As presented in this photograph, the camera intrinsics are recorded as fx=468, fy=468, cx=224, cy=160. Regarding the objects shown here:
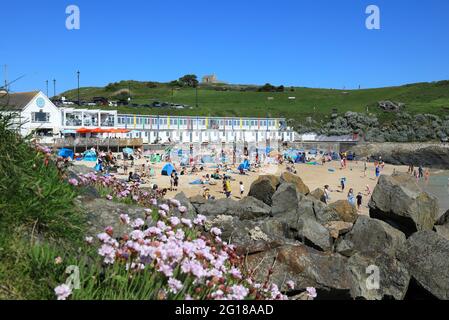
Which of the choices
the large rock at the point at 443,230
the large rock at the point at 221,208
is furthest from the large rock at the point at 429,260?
the large rock at the point at 221,208

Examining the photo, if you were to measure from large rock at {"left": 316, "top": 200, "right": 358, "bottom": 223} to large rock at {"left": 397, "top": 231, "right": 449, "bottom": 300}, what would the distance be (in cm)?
684

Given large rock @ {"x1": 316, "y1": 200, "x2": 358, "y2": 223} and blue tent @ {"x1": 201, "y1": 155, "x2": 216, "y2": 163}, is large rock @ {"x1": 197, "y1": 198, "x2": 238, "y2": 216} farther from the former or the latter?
blue tent @ {"x1": 201, "y1": 155, "x2": 216, "y2": 163}

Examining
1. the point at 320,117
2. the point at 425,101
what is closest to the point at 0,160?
the point at 320,117

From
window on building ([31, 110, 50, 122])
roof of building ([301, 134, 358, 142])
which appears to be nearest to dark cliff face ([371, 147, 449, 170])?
roof of building ([301, 134, 358, 142])

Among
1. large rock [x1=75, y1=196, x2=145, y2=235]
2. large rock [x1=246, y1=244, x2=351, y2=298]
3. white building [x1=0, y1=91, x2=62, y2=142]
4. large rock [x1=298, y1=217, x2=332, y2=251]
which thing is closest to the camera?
large rock [x1=75, y1=196, x2=145, y2=235]

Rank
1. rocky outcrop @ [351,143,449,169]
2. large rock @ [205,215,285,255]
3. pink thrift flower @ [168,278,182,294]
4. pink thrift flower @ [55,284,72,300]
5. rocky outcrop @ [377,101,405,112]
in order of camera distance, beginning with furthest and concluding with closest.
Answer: rocky outcrop @ [377,101,405,112] → rocky outcrop @ [351,143,449,169] → large rock @ [205,215,285,255] → pink thrift flower @ [168,278,182,294] → pink thrift flower @ [55,284,72,300]

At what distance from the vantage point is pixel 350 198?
31172mm

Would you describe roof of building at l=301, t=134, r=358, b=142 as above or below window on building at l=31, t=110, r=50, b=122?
below

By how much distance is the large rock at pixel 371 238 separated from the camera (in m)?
13.2

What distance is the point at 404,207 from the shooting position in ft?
52.9

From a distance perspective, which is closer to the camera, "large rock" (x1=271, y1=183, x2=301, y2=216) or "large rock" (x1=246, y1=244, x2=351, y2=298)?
"large rock" (x1=246, y1=244, x2=351, y2=298)

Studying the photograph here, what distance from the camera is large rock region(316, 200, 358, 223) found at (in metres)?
18.4

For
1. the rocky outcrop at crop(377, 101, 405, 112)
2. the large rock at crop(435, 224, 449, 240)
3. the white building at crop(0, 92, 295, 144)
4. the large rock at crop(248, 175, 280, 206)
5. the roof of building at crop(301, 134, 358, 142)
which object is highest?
the rocky outcrop at crop(377, 101, 405, 112)

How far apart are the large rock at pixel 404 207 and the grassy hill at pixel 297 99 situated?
270 feet
